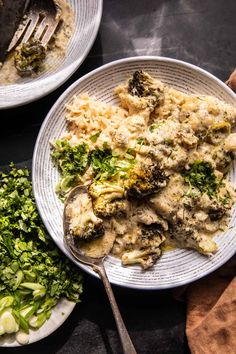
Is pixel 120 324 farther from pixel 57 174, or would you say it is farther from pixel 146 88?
pixel 146 88

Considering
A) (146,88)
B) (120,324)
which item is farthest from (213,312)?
(146,88)

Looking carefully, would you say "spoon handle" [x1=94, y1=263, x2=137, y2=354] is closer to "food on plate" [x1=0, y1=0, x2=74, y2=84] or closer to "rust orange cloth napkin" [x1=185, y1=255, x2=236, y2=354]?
"rust orange cloth napkin" [x1=185, y1=255, x2=236, y2=354]

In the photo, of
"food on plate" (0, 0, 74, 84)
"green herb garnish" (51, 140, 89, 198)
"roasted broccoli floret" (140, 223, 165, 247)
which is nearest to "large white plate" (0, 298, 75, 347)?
"roasted broccoli floret" (140, 223, 165, 247)

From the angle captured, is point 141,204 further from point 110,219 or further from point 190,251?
point 190,251

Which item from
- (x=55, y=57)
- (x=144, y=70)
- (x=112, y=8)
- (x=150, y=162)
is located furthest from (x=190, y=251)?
(x=112, y=8)

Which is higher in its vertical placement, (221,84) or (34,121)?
(221,84)
